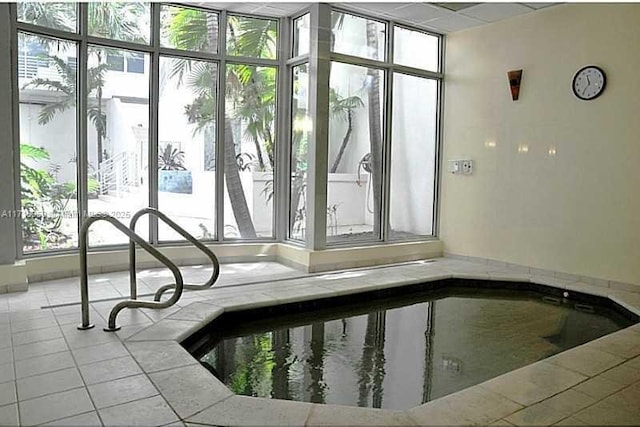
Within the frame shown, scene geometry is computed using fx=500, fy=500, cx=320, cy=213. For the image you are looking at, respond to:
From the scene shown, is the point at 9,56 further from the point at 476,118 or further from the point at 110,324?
the point at 476,118

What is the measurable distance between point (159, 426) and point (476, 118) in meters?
5.47

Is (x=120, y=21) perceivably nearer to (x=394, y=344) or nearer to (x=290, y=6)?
(x=290, y=6)

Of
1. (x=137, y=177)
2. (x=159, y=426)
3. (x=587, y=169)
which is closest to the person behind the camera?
(x=159, y=426)

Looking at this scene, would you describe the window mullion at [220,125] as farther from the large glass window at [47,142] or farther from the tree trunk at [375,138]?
the tree trunk at [375,138]

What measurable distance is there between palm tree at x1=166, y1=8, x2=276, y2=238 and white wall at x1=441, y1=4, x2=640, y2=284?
2.48m

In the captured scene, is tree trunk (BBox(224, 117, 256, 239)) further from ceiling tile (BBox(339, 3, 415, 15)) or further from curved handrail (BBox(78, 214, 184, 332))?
curved handrail (BBox(78, 214, 184, 332))

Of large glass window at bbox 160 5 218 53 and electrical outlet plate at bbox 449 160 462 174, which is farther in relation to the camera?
electrical outlet plate at bbox 449 160 462 174

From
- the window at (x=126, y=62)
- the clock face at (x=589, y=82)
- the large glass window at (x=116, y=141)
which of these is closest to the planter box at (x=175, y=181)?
the large glass window at (x=116, y=141)

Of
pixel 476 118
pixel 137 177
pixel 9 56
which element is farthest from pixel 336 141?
pixel 9 56

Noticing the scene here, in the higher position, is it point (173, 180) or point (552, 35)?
point (552, 35)

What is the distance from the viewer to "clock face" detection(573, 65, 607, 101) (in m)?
5.14

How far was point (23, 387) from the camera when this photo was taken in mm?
2604

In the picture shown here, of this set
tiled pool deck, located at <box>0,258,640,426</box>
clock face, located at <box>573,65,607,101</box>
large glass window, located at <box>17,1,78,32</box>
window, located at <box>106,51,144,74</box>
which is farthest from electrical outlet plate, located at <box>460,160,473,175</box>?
large glass window, located at <box>17,1,78,32</box>

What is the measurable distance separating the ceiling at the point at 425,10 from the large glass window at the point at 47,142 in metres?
1.70
